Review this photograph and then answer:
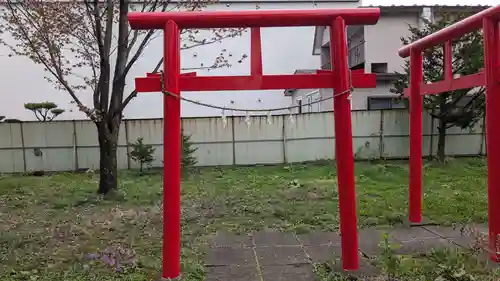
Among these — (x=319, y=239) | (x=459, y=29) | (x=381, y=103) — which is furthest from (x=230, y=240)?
(x=381, y=103)

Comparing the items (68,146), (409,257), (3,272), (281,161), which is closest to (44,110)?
(68,146)

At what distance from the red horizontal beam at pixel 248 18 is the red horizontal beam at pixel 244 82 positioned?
462mm

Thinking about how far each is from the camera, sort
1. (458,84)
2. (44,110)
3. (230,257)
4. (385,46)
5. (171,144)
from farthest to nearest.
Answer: (44,110)
(385,46)
(458,84)
(230,257)
(171,144)

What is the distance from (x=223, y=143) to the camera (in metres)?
15.8

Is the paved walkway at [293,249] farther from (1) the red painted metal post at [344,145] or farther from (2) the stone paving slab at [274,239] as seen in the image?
(1) the red painted metal post at [344,145]

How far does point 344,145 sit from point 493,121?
1.46 metres

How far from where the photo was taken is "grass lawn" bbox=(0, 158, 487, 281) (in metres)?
4.62

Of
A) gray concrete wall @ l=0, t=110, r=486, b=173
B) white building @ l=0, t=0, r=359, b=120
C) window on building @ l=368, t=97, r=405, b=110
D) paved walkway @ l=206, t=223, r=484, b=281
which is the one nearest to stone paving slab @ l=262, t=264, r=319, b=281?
paved walkway @ l=206, t=223, r=484, b=281

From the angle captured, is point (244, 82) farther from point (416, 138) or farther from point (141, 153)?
point (141, 153)

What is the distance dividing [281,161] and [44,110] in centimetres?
1168

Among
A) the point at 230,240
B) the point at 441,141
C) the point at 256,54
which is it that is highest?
the point at 256,54

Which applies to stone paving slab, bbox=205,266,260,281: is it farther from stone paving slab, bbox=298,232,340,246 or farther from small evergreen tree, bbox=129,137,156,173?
small evergreen tree, bbox=129,137,156,173

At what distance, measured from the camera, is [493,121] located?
13.5ft

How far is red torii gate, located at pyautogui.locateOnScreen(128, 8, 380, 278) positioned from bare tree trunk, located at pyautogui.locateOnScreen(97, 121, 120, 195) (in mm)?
5504
